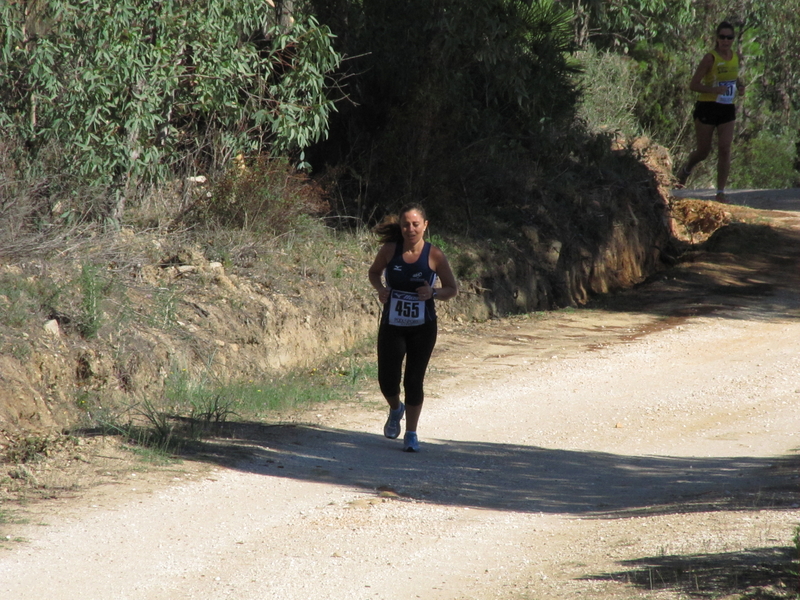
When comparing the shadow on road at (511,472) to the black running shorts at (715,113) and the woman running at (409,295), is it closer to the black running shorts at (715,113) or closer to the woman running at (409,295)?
the woman running at (409,295)

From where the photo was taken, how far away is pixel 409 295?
7086 millimetres

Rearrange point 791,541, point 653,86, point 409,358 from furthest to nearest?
point 653,86
point 409,358
point 791,541

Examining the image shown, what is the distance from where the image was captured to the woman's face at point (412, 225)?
7.03 m

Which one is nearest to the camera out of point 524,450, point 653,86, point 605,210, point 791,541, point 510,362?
point 791,541

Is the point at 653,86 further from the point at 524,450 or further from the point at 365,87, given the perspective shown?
the point at 524,450

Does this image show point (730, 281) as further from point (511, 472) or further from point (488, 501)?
point (488, 501)

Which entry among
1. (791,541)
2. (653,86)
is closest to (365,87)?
(791,541)

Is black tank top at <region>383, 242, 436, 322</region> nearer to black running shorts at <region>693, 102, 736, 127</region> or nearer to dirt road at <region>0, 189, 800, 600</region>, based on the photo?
dirt road at <region>0, 189, 800, 600</region>

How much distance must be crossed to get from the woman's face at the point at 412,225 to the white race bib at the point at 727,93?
714 cm

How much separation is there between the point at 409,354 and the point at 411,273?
68cm

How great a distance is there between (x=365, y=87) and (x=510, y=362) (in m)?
5.77

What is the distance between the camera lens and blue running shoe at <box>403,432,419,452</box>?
758 centimetres

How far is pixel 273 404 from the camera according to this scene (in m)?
8.96

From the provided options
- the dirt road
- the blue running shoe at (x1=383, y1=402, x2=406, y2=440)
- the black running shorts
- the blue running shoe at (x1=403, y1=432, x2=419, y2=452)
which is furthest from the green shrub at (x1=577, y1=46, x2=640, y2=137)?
the blue running shoe at (x1=403, y1=432, x2=419, y2=452)
